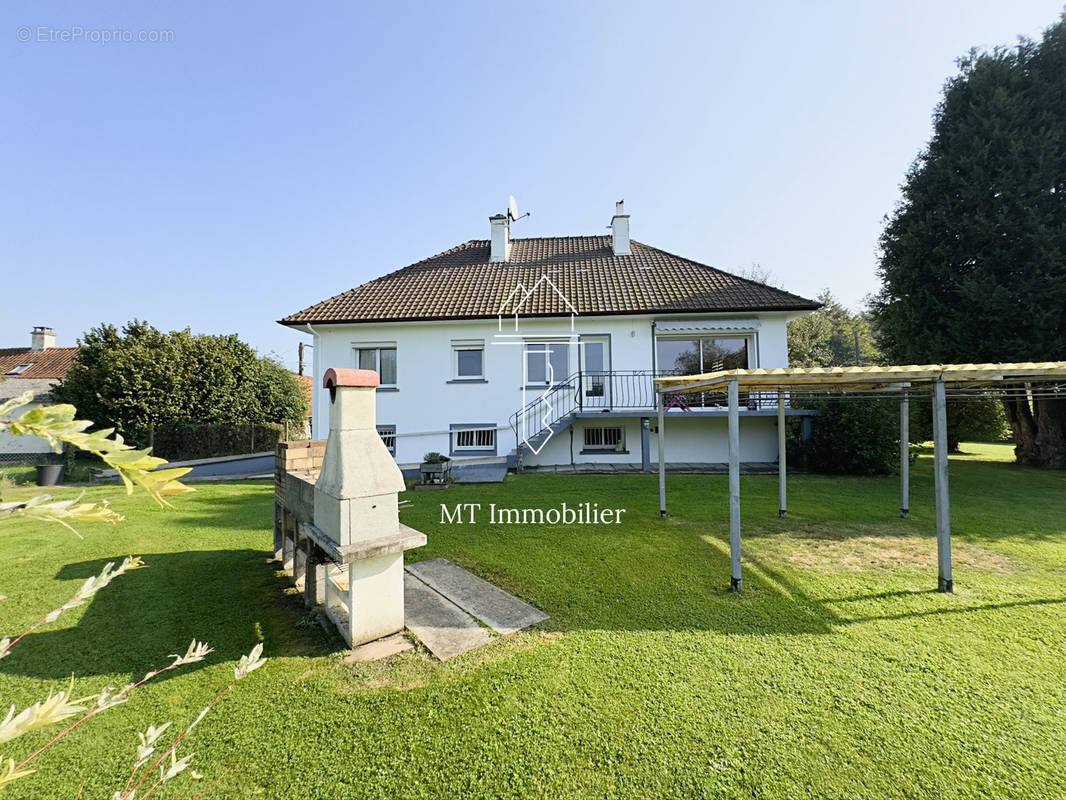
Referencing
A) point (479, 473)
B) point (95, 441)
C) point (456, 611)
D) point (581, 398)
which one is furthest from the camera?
point (581, 398)

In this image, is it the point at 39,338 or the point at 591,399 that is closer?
the point at 591,399

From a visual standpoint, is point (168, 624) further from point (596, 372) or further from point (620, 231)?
point (620, 231)

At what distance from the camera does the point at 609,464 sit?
1320 centimetres

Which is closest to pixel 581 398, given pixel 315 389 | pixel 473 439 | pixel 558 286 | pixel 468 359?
pixel 473 439

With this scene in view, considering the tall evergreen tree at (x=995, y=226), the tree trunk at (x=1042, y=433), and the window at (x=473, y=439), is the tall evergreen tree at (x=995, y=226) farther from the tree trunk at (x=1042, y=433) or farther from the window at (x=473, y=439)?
the window at (x=473, y=439)

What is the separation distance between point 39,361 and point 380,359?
27.8 metres

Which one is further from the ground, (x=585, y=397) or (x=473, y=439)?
(x=585, y=397)

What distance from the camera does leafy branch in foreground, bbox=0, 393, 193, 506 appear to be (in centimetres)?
89

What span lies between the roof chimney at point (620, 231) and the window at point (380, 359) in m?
8.88

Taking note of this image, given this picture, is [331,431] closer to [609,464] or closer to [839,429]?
[609,464]

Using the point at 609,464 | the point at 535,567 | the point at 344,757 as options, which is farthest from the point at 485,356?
the point at 344,757

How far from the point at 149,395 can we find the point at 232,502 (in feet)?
33.2

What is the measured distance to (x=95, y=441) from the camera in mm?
950

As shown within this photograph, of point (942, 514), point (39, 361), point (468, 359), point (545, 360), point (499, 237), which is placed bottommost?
point (942, 514)
